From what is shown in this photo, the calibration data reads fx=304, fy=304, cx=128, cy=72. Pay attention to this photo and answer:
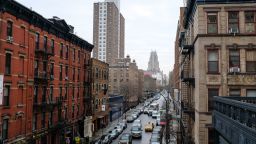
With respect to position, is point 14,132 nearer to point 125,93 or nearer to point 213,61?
point 213,61

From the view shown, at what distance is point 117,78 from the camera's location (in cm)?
11556

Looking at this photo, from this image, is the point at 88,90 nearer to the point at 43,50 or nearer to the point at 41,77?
the point at 41,77

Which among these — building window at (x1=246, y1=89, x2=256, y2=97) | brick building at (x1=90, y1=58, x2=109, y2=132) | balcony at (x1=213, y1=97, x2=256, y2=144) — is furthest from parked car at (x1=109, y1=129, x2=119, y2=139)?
balcony at (x1=213, y1=97, x2=256, y2=144)

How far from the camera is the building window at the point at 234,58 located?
23781 millimetres

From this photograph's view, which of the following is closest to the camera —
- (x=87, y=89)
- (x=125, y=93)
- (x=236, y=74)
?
(x=236, y=74)

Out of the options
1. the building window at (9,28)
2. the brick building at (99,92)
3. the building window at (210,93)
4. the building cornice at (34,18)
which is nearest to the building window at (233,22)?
the building window at (210,93)

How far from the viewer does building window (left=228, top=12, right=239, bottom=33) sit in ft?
78.2

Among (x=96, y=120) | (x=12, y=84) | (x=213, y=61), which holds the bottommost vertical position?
(x=96, y=120)

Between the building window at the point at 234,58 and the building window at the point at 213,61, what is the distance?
1.05 meters

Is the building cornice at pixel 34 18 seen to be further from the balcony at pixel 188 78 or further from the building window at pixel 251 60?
the building window at pixel 251 60

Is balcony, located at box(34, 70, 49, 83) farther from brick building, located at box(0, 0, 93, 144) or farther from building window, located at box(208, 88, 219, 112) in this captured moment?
building window, located at box(208, 88, 219, 112)

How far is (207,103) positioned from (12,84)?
17044 millimetres

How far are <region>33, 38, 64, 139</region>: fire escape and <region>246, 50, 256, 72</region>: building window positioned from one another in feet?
66.8

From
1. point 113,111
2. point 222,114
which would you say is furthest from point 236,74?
point 113,111
